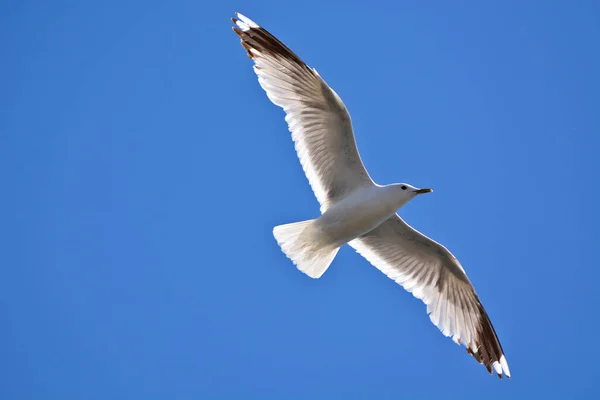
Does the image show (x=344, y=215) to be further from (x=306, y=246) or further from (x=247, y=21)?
(x=247, y=21)

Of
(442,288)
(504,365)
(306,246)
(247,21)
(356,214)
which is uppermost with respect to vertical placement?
(247,21)

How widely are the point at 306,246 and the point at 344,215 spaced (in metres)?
0.53

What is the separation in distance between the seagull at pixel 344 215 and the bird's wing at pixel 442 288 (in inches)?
0.4

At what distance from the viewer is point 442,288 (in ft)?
34.2

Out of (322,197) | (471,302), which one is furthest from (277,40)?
(471,302)

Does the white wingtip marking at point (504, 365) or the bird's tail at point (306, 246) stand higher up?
the bird's tail at point (306, 246)

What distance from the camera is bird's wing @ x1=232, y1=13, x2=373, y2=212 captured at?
9.15 meters

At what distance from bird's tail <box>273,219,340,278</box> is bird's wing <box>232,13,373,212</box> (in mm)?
400

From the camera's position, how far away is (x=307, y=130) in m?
9.42

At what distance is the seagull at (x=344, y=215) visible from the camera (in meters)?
9.21

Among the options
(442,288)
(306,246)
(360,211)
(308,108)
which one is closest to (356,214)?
(360,211)

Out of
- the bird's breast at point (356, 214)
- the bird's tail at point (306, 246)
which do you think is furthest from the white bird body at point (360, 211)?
the bird's tail at point (306, 246)

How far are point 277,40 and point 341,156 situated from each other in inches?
53.8

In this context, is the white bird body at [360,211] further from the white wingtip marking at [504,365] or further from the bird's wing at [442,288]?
the white wingtip marking at [504,365]
